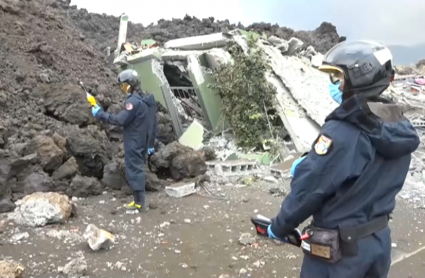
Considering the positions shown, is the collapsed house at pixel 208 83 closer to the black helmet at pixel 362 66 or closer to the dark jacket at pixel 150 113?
the dark jacket at pixel 150 113

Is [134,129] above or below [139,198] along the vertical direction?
above

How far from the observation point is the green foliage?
9.30 meters

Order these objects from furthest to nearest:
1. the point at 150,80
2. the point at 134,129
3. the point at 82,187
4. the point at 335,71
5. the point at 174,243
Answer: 1. the point at 150,80
2. the point at 82,187
3. the point at 134,129
4. the point at 174,243
5. the point at 335,71

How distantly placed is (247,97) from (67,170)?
3726 millimetres

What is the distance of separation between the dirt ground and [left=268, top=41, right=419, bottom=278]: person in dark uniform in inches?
92.9

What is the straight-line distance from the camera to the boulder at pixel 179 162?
7.77 m

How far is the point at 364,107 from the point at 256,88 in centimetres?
718

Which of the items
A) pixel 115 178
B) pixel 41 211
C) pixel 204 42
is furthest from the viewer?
pixel 204 42

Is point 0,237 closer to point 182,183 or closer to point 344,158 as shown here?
point 182,183

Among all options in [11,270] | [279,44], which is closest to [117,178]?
[11,270]

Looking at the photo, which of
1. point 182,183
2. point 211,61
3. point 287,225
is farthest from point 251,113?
point 287,225

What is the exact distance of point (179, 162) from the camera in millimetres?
7750

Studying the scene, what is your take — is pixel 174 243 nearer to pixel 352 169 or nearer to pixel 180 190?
pixel 180 190

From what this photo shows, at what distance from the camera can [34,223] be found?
225 inches
